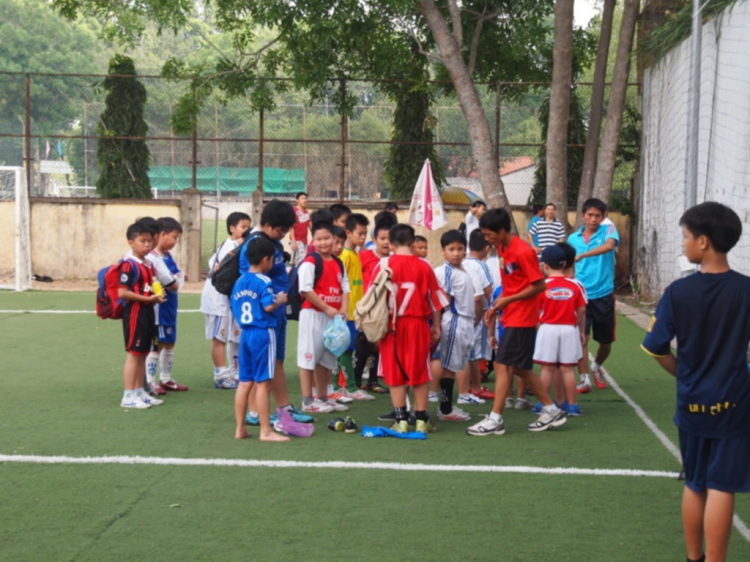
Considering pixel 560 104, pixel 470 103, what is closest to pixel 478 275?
pixel 560 104

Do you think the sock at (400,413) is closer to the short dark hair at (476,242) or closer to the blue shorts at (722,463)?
the short dark hair at (476,242)

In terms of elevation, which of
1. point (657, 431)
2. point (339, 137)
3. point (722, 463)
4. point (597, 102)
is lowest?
point (657, 431)

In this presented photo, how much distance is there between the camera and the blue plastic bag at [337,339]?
7.35 m

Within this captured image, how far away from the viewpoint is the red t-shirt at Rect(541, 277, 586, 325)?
7.72 meters

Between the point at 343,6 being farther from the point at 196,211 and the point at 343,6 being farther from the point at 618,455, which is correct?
the point at 618,455

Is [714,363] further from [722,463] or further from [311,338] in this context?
[311,338]

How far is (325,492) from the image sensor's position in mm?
Result: 5496

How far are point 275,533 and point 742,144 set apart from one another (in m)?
7.92

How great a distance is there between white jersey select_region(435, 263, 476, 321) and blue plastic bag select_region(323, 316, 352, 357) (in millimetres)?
912

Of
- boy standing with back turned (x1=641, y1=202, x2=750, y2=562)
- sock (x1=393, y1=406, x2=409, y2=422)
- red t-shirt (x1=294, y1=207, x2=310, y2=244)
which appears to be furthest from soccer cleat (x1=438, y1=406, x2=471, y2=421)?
red t-shirt (x1=294, y1=207, x2=310, y2=244)

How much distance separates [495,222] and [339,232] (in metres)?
1.80

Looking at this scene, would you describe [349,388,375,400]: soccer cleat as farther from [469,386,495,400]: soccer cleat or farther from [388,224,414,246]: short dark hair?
[388,224,414,246]: short dark hair

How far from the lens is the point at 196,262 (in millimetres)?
19312

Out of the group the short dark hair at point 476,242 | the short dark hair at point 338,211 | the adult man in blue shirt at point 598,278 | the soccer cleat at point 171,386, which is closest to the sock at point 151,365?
the soccer cleat at point 171,386
